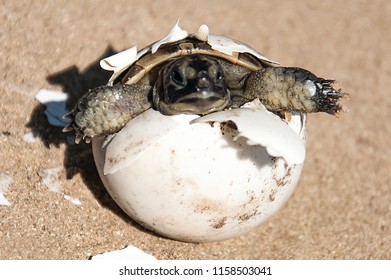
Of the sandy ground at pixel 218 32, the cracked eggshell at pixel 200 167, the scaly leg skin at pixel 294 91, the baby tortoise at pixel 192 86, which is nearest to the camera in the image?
the cracked eggshell at pixel 200 167

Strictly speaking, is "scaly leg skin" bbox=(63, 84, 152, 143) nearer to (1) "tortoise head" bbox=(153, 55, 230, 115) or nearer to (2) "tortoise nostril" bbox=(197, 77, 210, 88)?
(1) "tortoise head" bbox=(153, 55, 230, 115)

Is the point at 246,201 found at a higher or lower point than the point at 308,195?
higher

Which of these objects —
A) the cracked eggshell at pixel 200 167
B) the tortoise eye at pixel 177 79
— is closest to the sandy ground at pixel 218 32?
the cracked eggshell at pixel 200 167

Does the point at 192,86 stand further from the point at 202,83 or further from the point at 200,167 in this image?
the point at 200,167

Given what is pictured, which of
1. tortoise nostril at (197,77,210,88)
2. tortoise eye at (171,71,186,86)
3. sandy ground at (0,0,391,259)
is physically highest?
tortoise nostril at (197,77,210,88)

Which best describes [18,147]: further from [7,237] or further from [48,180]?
[7,237]

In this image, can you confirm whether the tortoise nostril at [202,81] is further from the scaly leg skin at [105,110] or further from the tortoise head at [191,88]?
the scaly leg skin at [105,110]

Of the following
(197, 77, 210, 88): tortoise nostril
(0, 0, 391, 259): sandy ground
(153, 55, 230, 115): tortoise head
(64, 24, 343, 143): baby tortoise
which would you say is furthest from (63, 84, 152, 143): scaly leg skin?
(0, 0, 391, 259): sandy ground

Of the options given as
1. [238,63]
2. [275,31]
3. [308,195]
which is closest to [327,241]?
[308,195]
